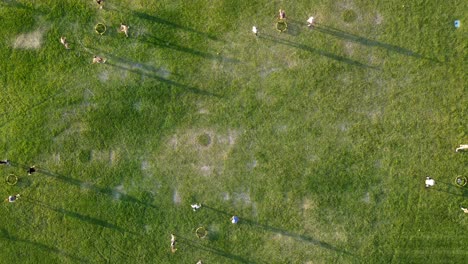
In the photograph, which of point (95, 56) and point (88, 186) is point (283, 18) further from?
point (88, 186)

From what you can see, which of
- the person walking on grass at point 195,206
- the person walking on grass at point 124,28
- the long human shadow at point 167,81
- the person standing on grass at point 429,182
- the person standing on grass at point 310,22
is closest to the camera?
the person standing on grass at point 429,182

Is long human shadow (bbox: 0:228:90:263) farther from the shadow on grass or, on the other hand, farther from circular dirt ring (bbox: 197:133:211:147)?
the shadow on grass

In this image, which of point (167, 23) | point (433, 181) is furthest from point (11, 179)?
point (433, 181)

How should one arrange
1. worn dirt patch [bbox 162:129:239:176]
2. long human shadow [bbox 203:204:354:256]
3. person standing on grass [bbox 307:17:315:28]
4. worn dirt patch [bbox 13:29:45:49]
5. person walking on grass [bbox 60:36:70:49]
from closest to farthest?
long human shadow [bbox 203:204:354:256] → person standing on grass [bbox 307:17:315:28] → worn dirt patch [bbox 162:129:239:176] → person walking on grass [bbox 60:36:70:49] → worn dirt patch [bbox 13:29:45:49]

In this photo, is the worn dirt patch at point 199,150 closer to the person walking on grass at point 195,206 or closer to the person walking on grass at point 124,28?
the person walking on grass at point 195,206

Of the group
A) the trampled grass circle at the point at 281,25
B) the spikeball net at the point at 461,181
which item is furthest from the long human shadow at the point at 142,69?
the spikeball net at the point at 461,181

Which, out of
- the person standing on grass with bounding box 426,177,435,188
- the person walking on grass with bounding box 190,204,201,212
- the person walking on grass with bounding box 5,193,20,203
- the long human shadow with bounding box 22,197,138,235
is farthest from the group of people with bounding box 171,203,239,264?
the person standing on grass with bounding box 426,177,435,188
